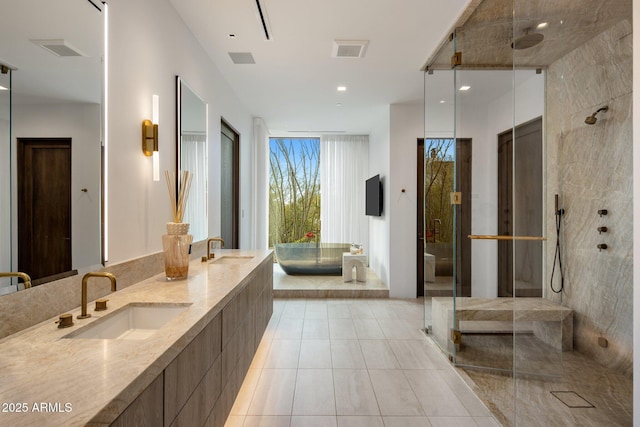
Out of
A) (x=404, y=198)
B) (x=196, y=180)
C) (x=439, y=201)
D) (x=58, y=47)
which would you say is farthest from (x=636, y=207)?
(x=404, y=198)

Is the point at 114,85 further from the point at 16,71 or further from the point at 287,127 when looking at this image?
the point at 287,127

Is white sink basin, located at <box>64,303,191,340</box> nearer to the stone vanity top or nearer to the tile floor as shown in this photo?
the stone vanity top

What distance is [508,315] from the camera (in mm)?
2883

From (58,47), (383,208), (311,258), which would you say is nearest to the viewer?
(58,47)

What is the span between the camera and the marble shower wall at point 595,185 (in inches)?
62.2

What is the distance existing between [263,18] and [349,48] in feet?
3.16

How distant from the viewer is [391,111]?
503cm

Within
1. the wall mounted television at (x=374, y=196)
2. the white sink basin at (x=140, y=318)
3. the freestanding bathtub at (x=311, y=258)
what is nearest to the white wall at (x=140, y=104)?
the white sink basin at (x=140, y=318)

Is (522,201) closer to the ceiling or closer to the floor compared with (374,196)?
closer to the floor

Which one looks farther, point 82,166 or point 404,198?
point 404,198

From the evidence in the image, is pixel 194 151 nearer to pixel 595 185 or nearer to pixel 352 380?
pixel 352 380

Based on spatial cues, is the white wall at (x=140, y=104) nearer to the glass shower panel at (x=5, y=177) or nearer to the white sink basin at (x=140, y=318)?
the white sink basin at (x=140, y=318)

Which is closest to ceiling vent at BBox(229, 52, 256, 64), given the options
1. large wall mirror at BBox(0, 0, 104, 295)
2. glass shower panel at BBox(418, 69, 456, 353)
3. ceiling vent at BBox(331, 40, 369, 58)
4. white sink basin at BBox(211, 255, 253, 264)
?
ceiling vent at BBox(331, 40, 369, 58)

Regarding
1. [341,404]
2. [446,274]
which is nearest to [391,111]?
[446,274]
